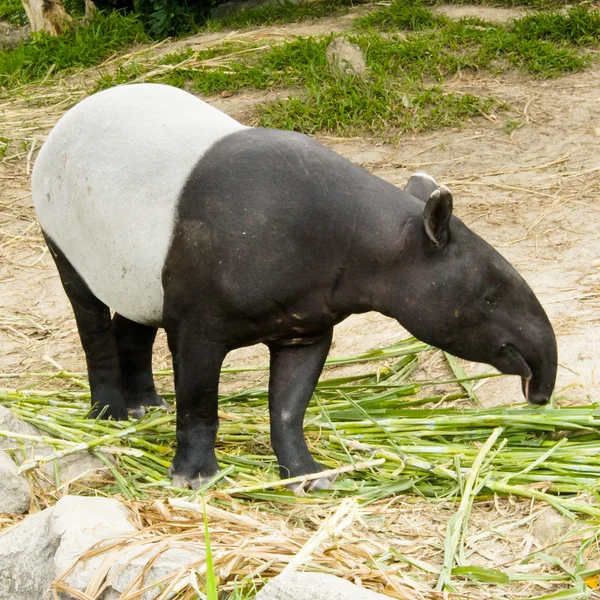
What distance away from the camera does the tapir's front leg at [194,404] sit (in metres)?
4.27

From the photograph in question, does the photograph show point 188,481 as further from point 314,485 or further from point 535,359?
point 535,359

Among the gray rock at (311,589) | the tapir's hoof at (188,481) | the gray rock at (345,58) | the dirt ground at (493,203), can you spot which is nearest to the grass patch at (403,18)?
the dirt ground at (493,203)

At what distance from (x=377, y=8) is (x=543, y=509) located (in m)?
7.99

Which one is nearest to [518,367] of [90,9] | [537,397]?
[537,397]

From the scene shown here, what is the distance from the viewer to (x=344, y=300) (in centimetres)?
420

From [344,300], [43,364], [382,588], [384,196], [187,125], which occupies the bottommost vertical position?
[43,364]

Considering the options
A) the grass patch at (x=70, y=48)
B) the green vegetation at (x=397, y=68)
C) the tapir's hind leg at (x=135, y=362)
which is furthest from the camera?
the grass patch at (x=70, y=48)

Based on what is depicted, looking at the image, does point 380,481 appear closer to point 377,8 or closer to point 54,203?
point 54,203

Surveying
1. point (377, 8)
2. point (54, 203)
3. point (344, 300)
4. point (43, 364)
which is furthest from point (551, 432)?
point (377, 8)

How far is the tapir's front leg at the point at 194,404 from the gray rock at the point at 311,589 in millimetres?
1333

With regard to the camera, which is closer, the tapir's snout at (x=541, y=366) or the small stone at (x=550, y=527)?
the small stone at (x=550, y=527)

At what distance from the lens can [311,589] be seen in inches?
119

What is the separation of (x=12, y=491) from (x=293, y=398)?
1.20 meters

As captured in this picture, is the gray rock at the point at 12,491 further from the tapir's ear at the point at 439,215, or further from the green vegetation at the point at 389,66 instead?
the green vegetation at the point at 389,66
